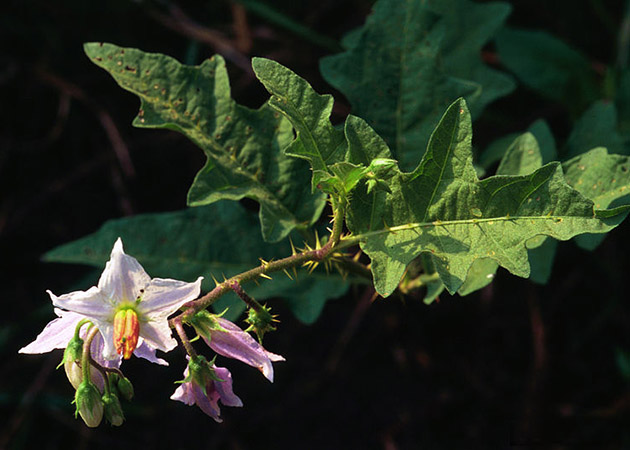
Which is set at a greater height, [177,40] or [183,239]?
[177,40]

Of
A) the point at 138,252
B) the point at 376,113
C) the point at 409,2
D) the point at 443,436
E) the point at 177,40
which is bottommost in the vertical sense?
the point at 443,436

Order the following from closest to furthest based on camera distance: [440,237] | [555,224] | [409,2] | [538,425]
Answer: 1. [555,224]
2. [440,237]
3. [409,2]
4. [538,425]

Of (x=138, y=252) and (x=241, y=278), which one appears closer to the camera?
(x=241, y=278)

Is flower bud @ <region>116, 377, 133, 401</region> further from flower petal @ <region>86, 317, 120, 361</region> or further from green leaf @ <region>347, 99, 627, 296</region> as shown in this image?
green leaf @ <region>347, 99, 627, 296</region>

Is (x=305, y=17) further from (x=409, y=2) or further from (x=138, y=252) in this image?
(x=138, y=252)

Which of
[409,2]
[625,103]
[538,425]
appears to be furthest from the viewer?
[538,425]

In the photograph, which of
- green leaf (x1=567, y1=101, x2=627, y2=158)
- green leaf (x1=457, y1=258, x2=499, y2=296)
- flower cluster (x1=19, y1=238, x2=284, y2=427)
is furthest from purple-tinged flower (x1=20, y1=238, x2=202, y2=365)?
green leaf (x1=567, y1=101, x2=627, y2=158)

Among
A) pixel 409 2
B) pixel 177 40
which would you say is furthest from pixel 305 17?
pixel 409 2
